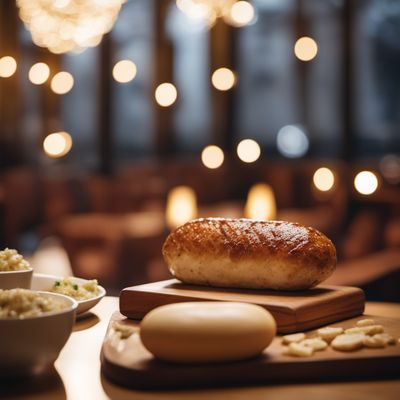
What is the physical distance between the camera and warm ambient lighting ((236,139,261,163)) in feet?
30.6

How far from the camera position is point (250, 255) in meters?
1.50

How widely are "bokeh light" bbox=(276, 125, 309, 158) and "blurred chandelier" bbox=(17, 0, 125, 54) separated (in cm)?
466

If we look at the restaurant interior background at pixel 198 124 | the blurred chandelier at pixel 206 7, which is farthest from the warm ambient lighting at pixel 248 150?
the blurred chandelier at pixel 206 7

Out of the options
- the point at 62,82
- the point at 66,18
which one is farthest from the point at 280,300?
the point at 62,82

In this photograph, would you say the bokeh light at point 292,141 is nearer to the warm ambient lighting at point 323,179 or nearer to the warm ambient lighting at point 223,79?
the warm ambient lighting at point 323,179

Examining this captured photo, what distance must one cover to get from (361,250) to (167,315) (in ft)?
14.4

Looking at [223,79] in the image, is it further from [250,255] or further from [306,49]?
[250,255]

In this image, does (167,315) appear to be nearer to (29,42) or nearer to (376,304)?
(376,304)

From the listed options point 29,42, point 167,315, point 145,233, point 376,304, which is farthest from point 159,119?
point 167,315

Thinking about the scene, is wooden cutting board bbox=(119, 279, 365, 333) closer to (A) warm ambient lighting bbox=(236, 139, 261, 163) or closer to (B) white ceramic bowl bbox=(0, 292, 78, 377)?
(B) white ceramic bowl bbox=(0, 292, 78, 377)

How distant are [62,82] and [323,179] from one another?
13.4 ft

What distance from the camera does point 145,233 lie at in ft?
17.7

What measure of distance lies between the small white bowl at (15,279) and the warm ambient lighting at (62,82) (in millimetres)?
8862

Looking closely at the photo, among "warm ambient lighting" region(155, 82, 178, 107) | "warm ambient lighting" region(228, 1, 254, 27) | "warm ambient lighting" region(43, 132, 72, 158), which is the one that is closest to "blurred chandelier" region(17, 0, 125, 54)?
"warm ambient lighting" region(228, 1, 254, 27)
